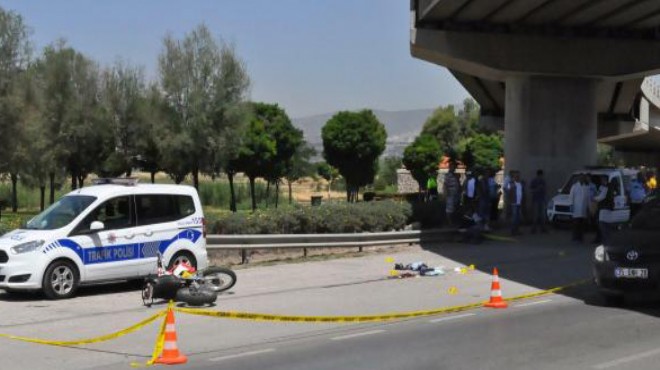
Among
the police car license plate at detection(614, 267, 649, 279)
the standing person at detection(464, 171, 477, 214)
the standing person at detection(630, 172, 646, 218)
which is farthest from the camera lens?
the standing person at detection(630, 172, 646, 218)

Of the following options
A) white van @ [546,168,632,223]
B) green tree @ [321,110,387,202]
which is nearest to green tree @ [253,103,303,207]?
green tree @ [321,110,387,202]

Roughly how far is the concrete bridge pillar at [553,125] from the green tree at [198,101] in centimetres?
2347

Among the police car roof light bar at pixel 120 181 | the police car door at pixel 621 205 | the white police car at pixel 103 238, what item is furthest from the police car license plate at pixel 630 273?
the police car door at pixel 621 205

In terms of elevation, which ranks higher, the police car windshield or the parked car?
the police car windshield

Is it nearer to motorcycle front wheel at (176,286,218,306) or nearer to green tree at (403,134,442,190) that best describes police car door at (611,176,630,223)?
motorcycle front wheel at (176,286,218,306)

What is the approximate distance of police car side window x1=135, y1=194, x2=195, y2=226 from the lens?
14.0 metres

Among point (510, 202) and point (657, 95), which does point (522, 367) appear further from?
point (657, 95)

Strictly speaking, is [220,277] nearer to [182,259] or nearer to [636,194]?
[182,259]

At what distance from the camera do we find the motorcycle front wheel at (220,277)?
1336 cm

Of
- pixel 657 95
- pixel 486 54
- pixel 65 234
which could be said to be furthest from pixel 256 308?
pixel 657 95

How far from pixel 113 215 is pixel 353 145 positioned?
49101 mm

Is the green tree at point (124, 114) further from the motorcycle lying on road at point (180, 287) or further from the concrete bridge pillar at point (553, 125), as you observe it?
the motorcycle lying on road at point (180, 287)

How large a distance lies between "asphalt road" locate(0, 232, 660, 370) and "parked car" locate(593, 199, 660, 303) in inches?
12.8

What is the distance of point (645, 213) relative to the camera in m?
13.1
